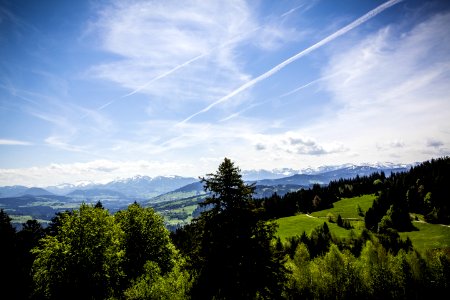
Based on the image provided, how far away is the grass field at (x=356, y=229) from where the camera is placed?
82.8 metres

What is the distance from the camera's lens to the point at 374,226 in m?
111

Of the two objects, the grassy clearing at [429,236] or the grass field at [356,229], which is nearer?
the grassy clearing at [429,236]

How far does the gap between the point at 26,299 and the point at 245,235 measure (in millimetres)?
51218

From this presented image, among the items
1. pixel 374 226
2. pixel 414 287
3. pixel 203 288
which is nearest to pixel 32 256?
pixel 203 288

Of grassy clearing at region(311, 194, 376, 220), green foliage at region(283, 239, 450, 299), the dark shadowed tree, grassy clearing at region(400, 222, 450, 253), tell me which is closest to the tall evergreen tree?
green foliage at region(283, 239, 450, 299)

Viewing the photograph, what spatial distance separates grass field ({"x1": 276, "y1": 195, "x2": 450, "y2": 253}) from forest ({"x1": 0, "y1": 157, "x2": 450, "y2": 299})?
7991mm

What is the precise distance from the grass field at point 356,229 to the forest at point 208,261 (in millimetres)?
7991

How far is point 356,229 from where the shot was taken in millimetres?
109875

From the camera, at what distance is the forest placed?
22.2 metres

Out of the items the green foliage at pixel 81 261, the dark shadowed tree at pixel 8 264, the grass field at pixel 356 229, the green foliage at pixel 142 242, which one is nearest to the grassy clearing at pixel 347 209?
the grass field at pixel 356 229

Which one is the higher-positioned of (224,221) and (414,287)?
(224,221)

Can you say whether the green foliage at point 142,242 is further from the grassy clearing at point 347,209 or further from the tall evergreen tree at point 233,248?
the grassy clearing at point 347,209

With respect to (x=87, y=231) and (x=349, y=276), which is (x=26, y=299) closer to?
(x=87, y=231)

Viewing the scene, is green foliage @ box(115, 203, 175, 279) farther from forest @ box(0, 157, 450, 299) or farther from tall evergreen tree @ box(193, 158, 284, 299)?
tall evergreen tree @ box(193, 158, 284, 299)
